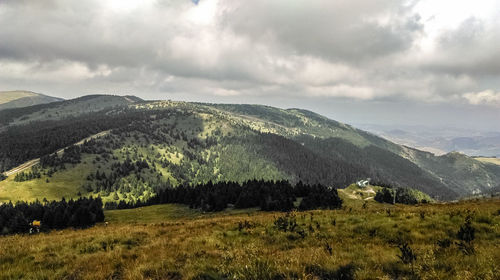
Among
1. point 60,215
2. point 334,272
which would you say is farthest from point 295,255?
point 60,215

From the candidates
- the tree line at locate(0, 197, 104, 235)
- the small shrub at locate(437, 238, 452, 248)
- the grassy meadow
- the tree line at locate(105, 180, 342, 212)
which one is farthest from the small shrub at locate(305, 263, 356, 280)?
the tree line at locate(0, 197, 104, 235)

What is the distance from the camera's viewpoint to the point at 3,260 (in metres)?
12.1

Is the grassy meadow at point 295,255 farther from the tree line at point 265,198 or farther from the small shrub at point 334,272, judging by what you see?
the tree line at point 265,198

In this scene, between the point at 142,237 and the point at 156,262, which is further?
the point at 142,237

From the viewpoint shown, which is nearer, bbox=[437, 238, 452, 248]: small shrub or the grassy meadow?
the grassy meadow

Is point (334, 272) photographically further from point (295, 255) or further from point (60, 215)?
point (60, 215)

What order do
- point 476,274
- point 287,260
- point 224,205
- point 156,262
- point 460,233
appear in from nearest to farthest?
1. point 476,274
2. point 287,260
3. point 156,262
4. point 460,233
5. point 224,205

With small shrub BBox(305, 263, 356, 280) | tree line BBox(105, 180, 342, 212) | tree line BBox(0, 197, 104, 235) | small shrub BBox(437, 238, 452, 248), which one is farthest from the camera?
tree line BBox(105, 180, 342, 212)

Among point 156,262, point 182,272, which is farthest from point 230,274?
point 156,262

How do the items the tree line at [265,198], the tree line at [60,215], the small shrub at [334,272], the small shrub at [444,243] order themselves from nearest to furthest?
the small shrub at [334,272] → the small shrub at [444,243] → the tree line at [60,215] → the tree line at [265,198]

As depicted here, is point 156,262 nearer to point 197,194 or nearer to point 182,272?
point 182,272

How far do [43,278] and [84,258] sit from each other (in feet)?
8.15

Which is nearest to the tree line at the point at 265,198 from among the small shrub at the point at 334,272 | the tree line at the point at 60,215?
the tree line at the point at 60,215

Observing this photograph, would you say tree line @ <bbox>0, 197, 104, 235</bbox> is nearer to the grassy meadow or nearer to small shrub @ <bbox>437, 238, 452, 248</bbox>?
the grassy meadow
